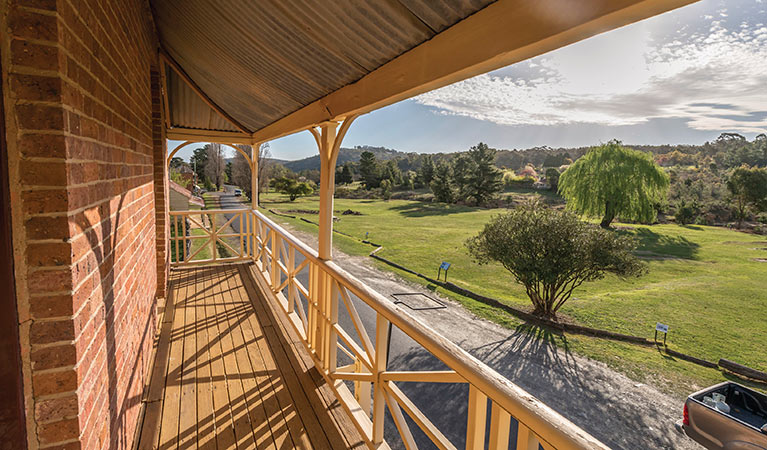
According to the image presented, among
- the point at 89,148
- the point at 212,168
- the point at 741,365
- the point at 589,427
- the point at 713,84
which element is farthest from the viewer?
the point at 212,168

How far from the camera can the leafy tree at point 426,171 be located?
44594mm

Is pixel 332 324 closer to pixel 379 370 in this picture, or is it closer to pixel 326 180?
pixel 379 370

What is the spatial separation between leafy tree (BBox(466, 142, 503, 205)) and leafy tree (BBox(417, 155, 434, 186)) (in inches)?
286

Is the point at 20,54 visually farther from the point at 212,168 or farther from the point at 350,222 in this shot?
the point at 212,168

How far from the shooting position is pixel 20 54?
35.7 inches

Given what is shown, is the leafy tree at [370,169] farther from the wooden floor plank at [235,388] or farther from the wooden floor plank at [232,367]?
the wooden floor plank at [235,388]

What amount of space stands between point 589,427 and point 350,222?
78.2 feet

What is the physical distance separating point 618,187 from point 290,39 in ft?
89.6

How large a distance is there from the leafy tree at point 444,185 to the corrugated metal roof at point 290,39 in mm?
36077

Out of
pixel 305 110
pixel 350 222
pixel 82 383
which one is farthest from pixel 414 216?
pixel 82 383

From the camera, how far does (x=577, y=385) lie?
9.01 m

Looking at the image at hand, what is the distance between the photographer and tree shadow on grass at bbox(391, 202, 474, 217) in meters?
35.0

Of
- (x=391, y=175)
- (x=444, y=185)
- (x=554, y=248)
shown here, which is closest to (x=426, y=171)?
(x=391, y=175)

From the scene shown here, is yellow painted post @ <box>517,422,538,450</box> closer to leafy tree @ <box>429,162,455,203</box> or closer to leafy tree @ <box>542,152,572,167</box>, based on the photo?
leafy tree @ <box>429,162,455,203</box>
